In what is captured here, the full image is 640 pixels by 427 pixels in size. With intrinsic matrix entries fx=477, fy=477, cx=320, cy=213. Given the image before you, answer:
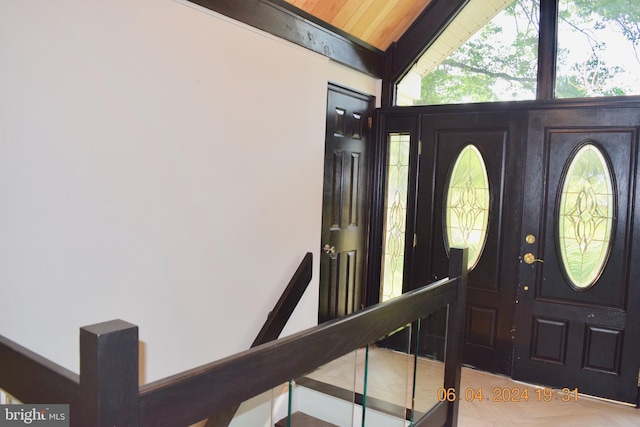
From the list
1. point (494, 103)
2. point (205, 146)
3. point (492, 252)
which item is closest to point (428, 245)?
point (492, 252)

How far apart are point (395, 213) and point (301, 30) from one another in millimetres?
1764

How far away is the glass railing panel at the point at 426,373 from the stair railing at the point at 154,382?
57 centimetres

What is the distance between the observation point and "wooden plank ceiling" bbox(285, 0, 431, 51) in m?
3.29

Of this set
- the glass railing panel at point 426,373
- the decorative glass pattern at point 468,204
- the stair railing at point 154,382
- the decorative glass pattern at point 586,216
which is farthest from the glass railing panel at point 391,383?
the decorative glass pattern at point 586,216

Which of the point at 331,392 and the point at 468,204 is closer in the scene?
the point at 331,392

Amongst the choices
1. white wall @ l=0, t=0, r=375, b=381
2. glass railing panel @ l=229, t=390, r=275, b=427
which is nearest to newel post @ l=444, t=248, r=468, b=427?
glass railing panel @ l=229, t=390, r=275, b=427

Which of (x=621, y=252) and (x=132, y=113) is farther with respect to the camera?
(x=621, y=252)

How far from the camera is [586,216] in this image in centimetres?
342

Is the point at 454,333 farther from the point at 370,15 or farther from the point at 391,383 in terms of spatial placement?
the point at 370,15

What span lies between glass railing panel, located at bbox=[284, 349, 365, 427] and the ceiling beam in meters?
1.90

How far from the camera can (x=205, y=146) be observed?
2.55m

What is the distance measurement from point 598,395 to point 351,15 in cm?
325

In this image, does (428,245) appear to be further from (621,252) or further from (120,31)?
(120,31)
